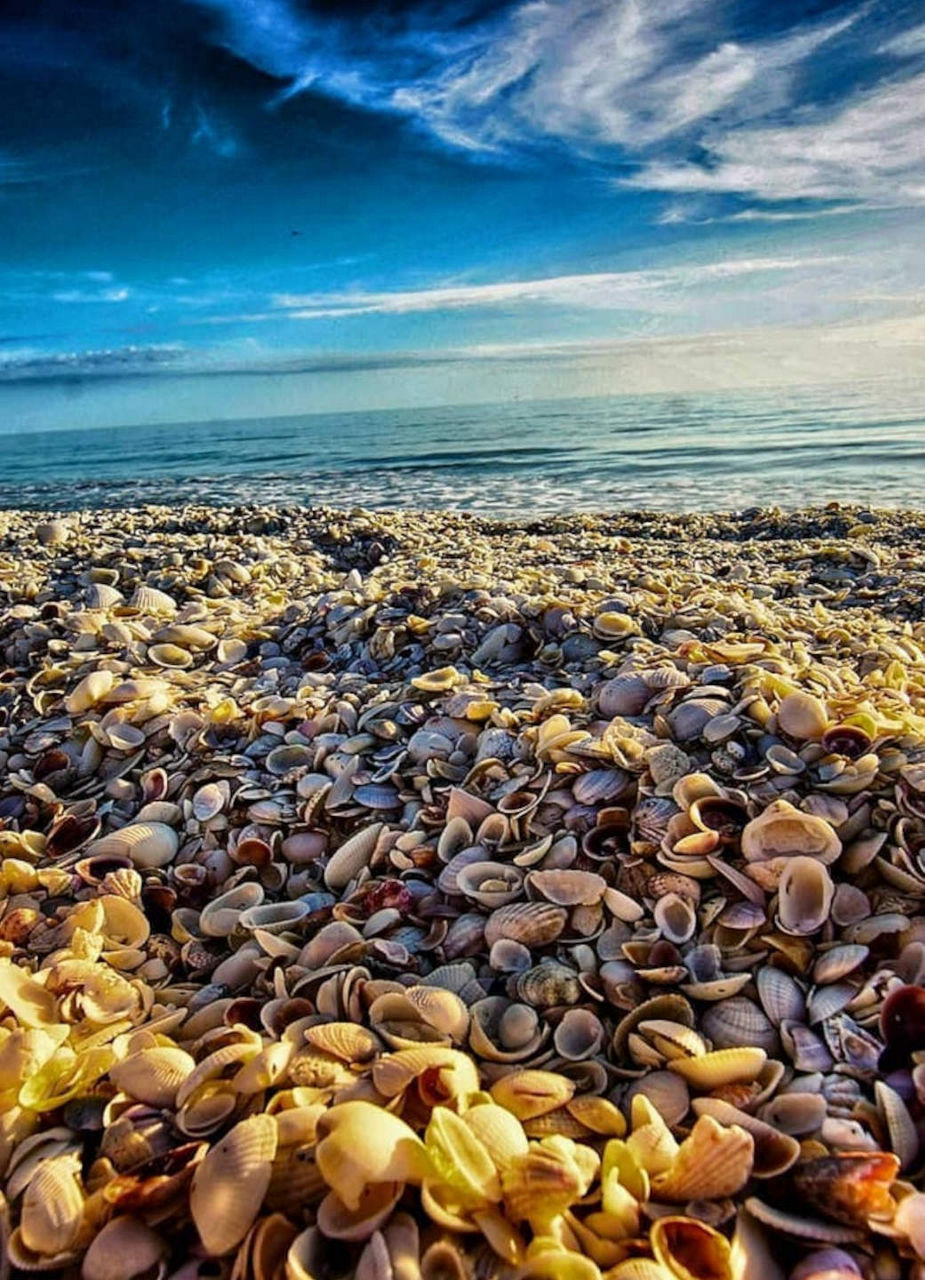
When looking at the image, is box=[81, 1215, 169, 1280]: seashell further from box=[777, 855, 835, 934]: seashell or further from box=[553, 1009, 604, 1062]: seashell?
box=[777, 855, 835, 934]: seashell

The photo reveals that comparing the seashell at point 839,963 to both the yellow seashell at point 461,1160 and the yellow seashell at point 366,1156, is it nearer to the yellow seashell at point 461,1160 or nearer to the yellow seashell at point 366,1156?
the yellow seashell at point 461,1160

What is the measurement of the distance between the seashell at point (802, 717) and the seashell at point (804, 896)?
1.84 feet

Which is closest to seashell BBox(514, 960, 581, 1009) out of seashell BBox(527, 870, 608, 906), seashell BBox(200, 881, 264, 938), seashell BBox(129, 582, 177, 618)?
seashell BBox(527, 870, 608, 906)

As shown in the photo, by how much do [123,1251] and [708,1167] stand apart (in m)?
1.05

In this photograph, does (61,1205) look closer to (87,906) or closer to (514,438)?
(87,906)

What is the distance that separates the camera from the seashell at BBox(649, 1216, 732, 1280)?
1324mm

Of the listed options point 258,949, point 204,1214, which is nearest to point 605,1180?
point 204,1214

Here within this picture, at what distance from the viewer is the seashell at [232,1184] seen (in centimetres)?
138

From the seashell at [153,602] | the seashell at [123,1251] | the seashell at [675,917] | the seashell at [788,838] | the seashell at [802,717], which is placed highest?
the seashell at [153,602]

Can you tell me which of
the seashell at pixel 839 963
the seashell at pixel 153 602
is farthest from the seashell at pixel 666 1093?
the seashell at pixel 153 602

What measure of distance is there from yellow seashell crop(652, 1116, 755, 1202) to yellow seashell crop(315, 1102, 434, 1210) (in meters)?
0.45

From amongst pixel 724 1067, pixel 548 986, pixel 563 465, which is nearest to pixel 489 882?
pixel 548 986

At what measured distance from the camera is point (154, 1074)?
170cm

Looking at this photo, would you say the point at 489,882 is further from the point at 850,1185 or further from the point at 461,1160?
the point at 850,1185
